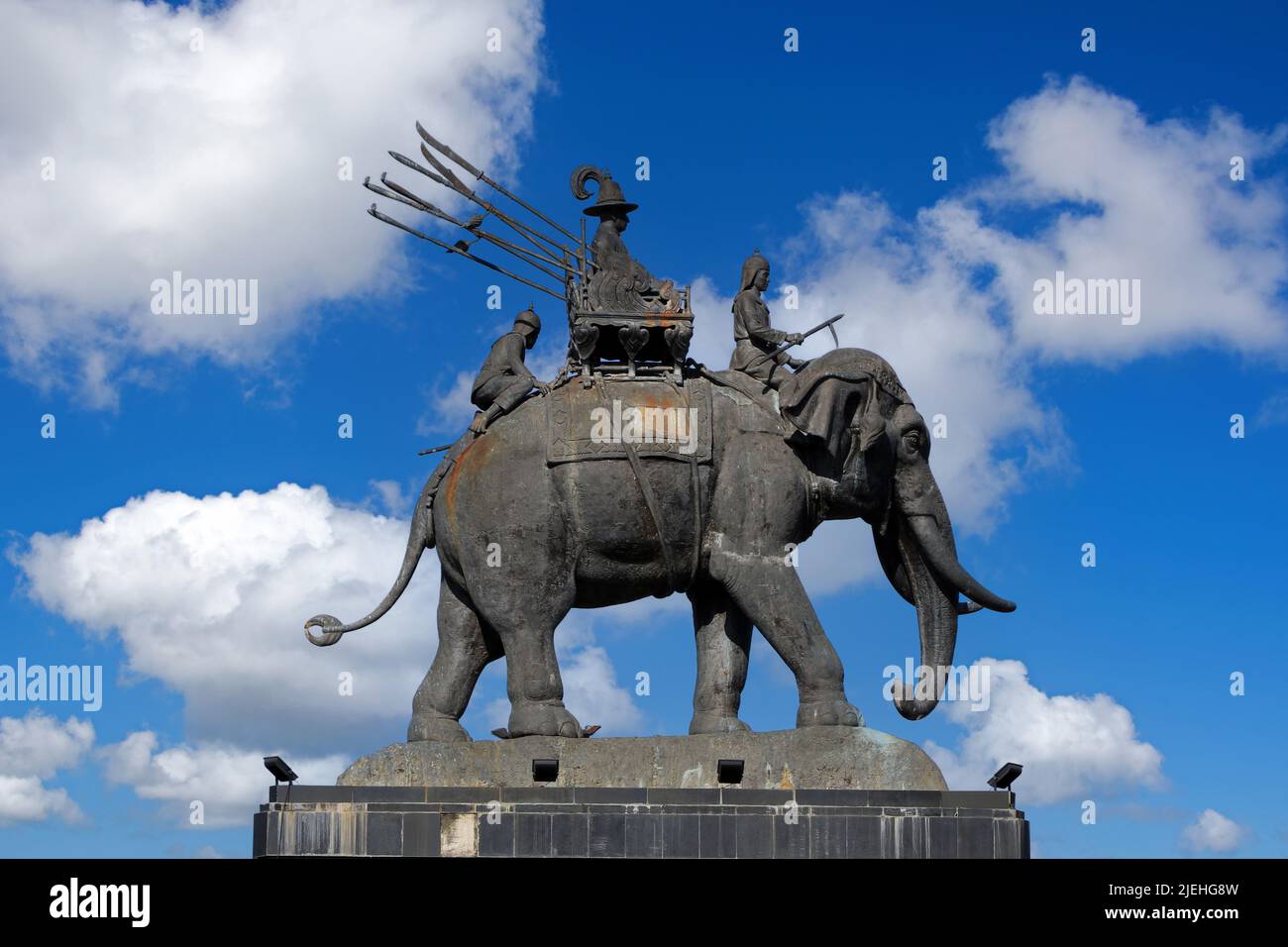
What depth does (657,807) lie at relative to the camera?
745 inches

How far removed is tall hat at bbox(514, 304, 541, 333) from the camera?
2119cm

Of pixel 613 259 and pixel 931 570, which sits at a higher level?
pixel 613 259

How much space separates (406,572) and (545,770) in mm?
2749

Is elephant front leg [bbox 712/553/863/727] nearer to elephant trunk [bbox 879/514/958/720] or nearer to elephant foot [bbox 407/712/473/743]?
elephant trunk [bbox 879/514/958/720]

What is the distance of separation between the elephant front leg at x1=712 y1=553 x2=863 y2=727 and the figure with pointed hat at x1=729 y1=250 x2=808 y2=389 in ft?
6.21

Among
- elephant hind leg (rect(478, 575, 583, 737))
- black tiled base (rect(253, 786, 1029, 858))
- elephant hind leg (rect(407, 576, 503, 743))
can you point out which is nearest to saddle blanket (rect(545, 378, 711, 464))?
elephant hind leg (rect(478, 575, 583, 737))

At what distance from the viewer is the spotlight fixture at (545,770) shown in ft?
63.0

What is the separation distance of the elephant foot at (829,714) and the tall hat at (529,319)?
446cm

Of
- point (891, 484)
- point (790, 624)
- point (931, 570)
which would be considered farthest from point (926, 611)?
point (790, 624)

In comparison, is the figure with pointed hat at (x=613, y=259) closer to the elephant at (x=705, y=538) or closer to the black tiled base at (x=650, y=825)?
the elephant at (x=705, y=538)

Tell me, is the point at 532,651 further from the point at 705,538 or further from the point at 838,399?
the point at 838,399
